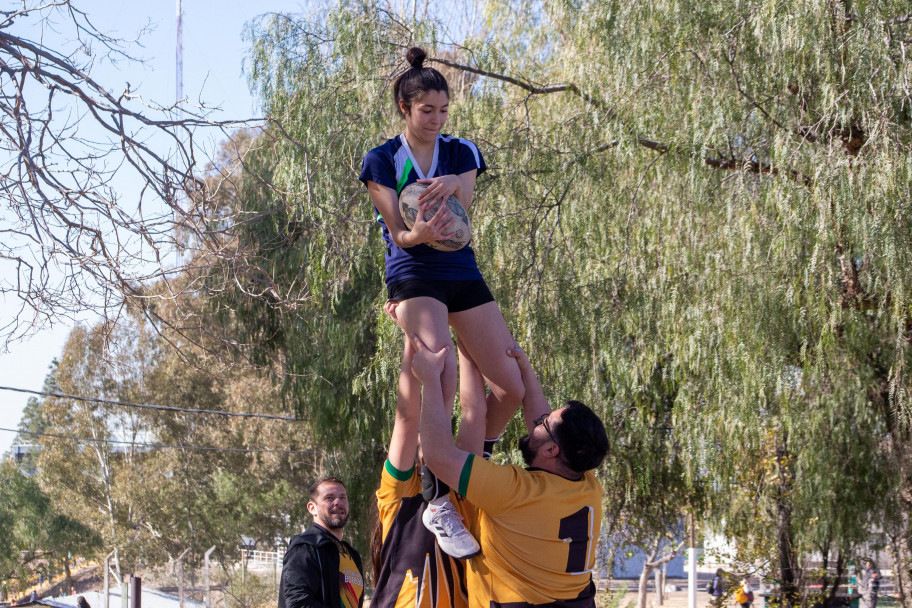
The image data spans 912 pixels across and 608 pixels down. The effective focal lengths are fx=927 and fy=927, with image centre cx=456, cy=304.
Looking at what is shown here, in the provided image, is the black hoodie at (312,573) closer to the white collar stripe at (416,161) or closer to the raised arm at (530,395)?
the raised arm at (530,395)

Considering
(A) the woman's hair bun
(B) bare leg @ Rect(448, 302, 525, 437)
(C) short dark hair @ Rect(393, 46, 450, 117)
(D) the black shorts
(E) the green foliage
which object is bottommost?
(E) the green foliage

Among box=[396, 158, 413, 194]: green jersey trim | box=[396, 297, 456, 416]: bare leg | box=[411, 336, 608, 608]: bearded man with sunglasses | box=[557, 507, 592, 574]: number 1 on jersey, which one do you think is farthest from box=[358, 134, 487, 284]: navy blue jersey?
box=[557, 507, 592, 574]: number 1 on jersey

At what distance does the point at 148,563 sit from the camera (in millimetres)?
27344

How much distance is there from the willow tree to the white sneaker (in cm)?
279

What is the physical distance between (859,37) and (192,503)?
24310 mm

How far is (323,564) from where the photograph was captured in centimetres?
394

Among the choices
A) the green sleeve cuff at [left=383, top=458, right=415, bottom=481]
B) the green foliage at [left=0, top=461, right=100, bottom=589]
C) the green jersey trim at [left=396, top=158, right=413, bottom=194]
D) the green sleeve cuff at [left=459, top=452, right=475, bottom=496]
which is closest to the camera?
the green sleeve cuff at [left=459, top=452, right=475, bottom=496]

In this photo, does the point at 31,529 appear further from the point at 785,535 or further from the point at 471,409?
the point at 471,409

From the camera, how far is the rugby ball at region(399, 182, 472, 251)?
297 centimetres

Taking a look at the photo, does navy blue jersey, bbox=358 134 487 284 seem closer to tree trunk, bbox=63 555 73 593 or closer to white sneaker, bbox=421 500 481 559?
white sneaker, bbox=421 500 481 559

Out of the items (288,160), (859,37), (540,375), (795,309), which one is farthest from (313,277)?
(859,37)

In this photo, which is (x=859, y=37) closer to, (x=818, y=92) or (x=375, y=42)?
(x=818, y=92)

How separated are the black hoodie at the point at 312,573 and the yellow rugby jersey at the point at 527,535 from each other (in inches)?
A: 54.1

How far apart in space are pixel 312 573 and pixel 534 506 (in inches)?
65.5
